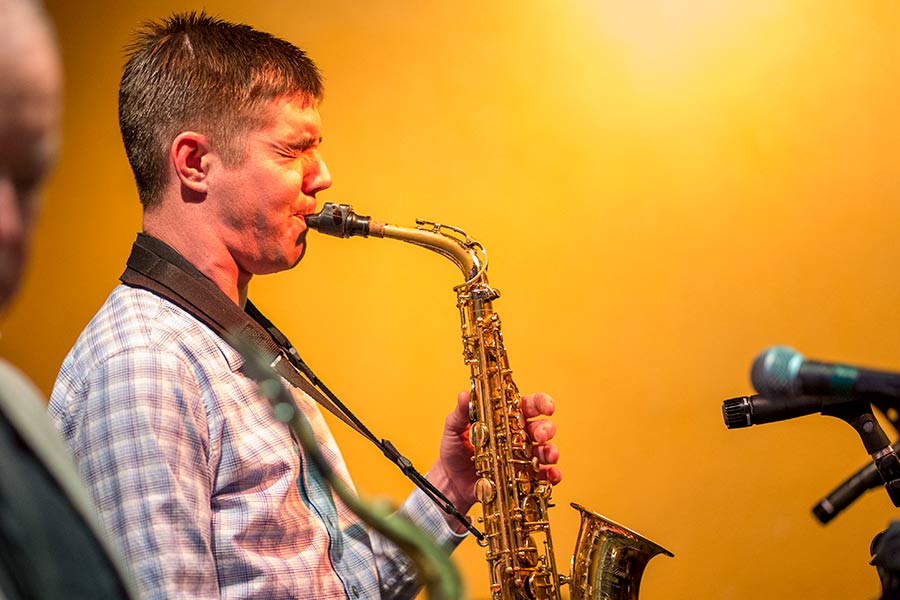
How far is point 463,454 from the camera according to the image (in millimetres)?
2352

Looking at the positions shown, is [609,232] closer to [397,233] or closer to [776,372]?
[397,233]

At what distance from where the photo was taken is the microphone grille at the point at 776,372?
98cm

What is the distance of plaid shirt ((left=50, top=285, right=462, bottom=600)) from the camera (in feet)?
5.04

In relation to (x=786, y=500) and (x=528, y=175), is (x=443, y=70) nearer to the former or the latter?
(x=528, y=175)

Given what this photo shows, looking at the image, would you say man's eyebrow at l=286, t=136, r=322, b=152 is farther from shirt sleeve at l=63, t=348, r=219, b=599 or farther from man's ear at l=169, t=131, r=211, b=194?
shirt sleeve at l=63, t=348, r=219, b=599

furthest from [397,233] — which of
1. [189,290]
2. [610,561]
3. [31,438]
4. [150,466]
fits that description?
[31,438]

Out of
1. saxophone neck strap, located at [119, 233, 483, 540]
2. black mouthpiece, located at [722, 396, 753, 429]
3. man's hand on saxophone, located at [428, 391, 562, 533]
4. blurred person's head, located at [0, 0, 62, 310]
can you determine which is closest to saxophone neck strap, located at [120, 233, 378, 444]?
saxophone neck strap, located at [119, 233, 483, 540]

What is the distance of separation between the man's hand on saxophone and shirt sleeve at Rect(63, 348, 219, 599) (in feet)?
2.59

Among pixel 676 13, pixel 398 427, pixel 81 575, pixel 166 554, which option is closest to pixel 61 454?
pixel 81 575

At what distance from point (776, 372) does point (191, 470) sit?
960 millimetres

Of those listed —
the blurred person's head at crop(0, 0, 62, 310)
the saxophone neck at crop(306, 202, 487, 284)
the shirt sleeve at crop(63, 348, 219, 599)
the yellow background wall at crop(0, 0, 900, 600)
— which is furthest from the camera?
the yellow background wall at crop(0, 0, 900, 600)

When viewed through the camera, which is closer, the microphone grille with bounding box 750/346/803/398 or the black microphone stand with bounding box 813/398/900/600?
the microphone grille with bounding box 750/346/803/398

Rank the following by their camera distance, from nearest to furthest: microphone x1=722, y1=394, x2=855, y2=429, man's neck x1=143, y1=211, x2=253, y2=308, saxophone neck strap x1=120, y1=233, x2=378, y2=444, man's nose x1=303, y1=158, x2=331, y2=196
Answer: microphone x1=722, y1=394, x2=855, y2=429 → saxophone neck strap x1=120, y1=233, x2=378, y2=444 → man's neck x1=143, y1=211, x2=253, y2=308 → man's nose x1=303, y1=158, x2=331, y2=196

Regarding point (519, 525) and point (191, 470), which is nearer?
point (191, 470)
